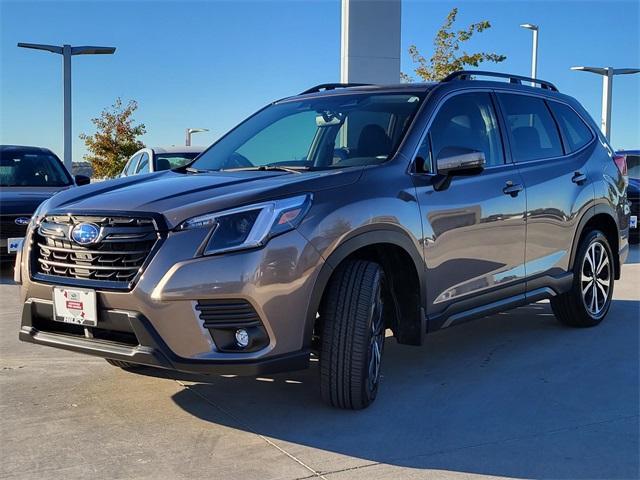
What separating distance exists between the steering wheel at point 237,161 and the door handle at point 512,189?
1.66 metres

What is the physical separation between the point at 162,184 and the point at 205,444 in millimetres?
1382

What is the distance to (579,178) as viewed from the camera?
5641 millimetres

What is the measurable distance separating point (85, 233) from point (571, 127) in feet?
13.1

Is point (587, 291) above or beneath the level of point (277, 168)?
beneath

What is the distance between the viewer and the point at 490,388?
443 cm

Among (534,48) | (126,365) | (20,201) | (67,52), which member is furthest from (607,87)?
(126,365)

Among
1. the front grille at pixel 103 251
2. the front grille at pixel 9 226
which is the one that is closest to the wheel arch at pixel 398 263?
the front grille at pixel 103 251

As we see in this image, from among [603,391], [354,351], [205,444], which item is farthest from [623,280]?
[205,444]

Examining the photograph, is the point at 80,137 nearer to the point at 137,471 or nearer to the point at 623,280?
the point at 623,280

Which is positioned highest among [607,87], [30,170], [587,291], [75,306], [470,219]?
[607,87]

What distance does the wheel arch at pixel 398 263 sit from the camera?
3709mm

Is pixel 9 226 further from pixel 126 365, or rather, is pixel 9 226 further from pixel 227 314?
pixel 227 314

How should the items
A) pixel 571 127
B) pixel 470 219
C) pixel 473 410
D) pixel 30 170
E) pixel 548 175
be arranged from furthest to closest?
1. pixel 30 170
2. pixel 571 127
3. pixel 548 175
4. pixel 470 219
5. pixel 473 410

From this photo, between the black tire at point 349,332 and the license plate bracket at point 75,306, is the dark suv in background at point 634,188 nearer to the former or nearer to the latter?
the black tire at point 349,332
